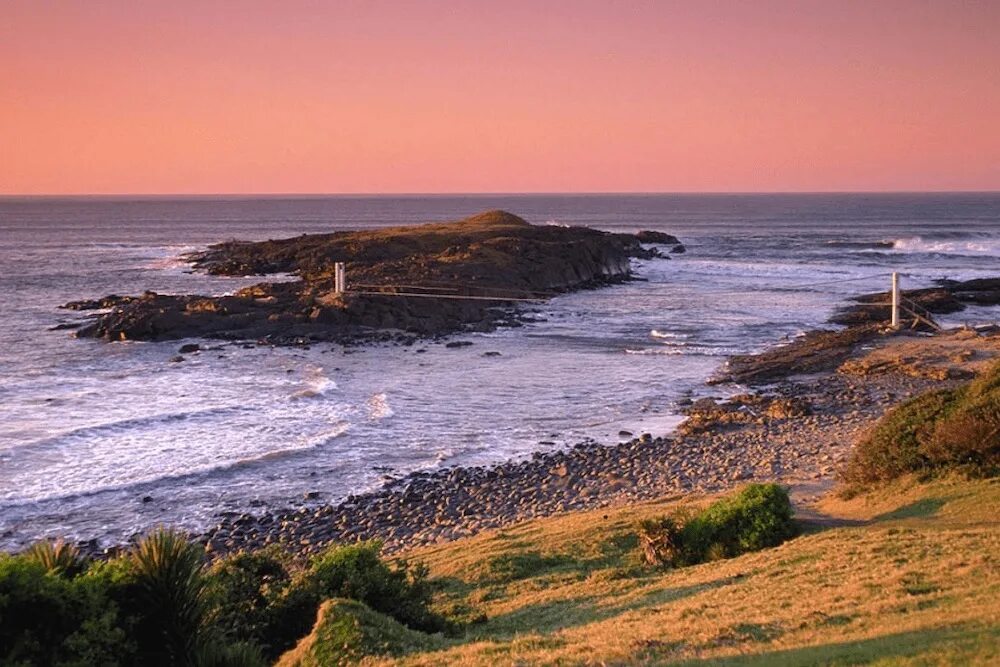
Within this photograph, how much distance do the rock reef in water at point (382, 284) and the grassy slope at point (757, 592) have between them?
93.9 ft

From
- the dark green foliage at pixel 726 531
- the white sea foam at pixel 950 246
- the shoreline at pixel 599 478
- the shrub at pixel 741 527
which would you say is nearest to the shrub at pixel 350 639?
the dark green foliage at pixel 726 531

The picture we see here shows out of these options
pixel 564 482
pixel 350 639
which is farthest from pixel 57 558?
pixel 564 482

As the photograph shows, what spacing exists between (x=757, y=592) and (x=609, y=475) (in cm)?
1078

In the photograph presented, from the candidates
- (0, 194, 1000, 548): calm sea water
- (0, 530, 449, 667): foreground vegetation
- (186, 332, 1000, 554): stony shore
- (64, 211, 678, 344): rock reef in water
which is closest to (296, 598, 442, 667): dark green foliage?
(0, 530, 449, 667): foreground vegetation

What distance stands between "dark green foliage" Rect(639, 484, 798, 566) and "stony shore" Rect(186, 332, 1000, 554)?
5.00 metres

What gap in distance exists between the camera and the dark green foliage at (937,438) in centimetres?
1638

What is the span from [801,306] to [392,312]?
22.8 meters

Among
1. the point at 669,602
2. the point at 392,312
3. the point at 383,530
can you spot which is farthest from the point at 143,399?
the point at 669,602

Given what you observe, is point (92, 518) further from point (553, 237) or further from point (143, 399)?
point (553, 237)

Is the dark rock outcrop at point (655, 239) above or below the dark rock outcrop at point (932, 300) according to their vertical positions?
above

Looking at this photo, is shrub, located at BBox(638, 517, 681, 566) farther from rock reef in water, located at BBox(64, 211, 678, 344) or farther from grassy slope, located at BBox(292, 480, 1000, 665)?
rock reef in water, located at BBox(64, 211, 678, 344)

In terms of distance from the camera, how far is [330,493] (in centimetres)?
2097

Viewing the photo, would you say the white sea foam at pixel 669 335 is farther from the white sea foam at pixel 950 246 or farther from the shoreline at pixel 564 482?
the white sea foam at pixel 950 246

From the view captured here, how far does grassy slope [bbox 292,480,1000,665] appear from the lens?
830 centimetres
